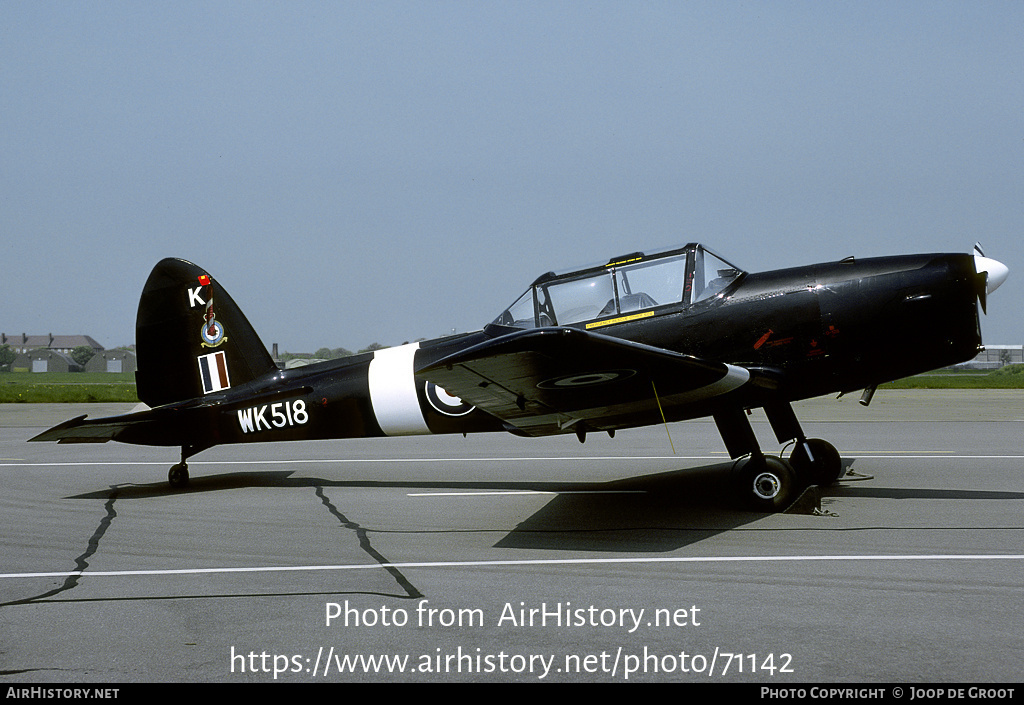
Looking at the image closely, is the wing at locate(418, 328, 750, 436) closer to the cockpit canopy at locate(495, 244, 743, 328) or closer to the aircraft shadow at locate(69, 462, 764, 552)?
the aircraft shadow at locate(69, 462, 764, 552)

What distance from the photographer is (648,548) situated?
606cm

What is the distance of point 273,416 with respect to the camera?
9.30m

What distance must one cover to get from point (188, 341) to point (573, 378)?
217 inches

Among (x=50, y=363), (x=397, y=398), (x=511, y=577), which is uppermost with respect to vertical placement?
(x=397, y=398)

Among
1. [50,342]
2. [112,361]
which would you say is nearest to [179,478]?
[112,361]

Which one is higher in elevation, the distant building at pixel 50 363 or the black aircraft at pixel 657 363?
the black aircraft at pixel 657 363

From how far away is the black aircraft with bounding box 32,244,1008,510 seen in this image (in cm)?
641

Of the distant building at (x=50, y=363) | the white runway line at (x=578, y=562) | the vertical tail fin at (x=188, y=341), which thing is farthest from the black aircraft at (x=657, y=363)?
the distant building at (x=50, y=363)

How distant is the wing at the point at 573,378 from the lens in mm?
5602

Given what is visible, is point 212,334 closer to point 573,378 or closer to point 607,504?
point 607,504

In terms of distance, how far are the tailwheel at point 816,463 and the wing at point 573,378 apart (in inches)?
65.6

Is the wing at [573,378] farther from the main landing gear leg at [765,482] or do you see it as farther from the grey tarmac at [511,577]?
the grey tarmac at [511,577]

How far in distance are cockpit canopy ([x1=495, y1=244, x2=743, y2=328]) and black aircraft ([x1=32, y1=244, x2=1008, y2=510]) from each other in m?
0.01
